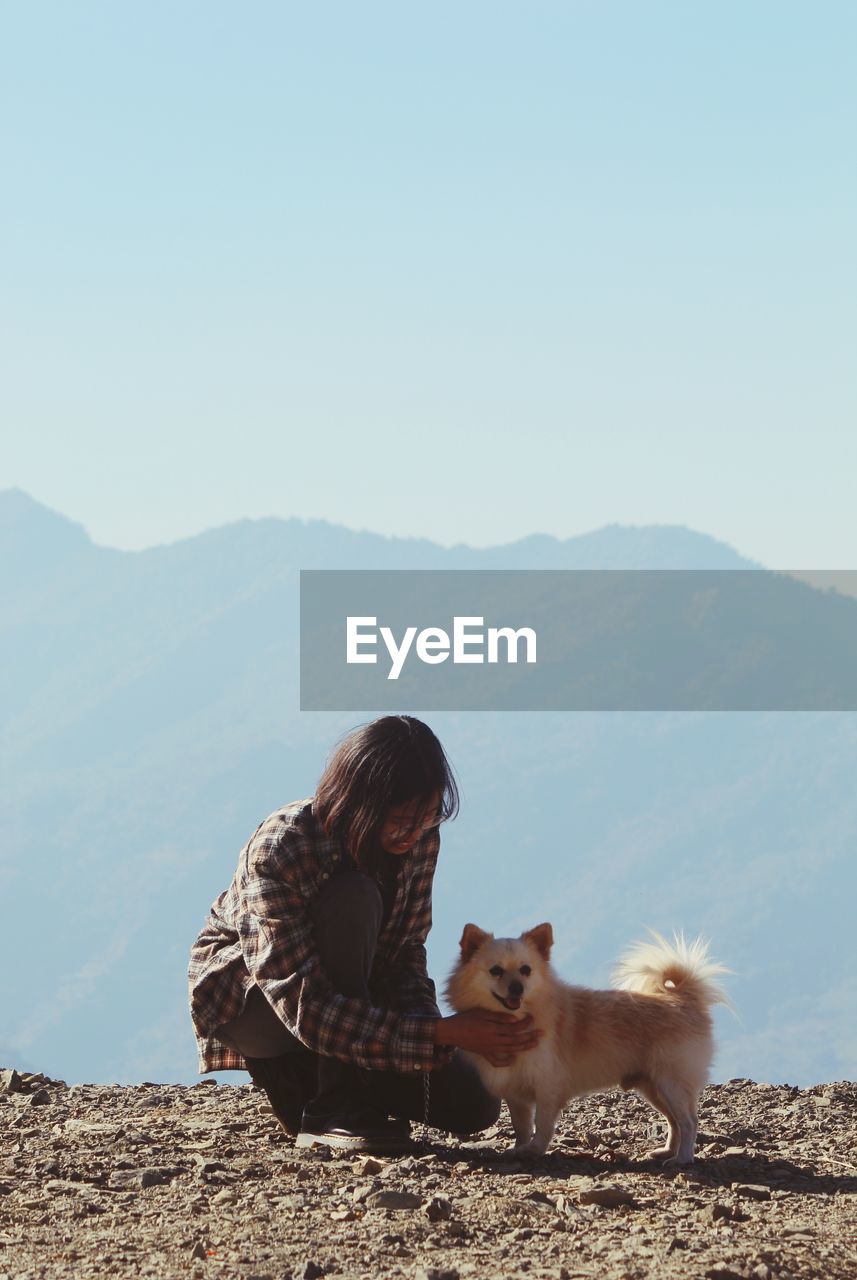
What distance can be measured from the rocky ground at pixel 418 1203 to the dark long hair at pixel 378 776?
3.67ft

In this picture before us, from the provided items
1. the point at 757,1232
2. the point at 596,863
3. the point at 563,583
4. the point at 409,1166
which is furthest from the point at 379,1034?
the point at 563,583

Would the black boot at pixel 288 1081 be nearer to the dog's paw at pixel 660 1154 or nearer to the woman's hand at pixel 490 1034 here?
the woman's hand at pixel 490 1034

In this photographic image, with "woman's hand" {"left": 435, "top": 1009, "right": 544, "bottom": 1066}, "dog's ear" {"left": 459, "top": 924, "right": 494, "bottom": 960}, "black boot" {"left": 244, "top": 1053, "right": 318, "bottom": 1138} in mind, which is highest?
"dog's ear" {"left": 459, "top": 924, "right": 494, "bottom": 960}

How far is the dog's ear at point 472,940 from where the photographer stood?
5.62 m

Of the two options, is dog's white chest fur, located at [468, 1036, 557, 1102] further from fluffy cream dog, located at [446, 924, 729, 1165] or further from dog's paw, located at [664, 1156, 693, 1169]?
dog's paw, located at [664, 1156, 693, 1169]

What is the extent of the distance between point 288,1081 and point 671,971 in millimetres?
1516

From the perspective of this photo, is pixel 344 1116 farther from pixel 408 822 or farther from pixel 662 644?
pixel 662 644

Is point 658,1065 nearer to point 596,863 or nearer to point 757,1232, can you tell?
point 757,1232

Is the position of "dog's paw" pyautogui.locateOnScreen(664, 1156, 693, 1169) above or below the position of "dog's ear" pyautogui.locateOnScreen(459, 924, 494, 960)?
below

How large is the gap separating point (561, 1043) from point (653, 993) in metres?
0.47

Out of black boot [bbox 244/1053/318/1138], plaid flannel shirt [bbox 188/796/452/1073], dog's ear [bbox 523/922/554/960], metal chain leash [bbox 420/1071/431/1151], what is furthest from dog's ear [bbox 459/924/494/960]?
black boot [bbox 244/1053/318/1138]

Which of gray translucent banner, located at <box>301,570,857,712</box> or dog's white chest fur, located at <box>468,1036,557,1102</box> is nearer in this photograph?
dog's white chest fur, located at <box>468,1036,557,1102</box>

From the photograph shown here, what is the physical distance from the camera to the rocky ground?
13.0 feet

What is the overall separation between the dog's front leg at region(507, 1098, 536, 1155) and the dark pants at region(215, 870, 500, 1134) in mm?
80
